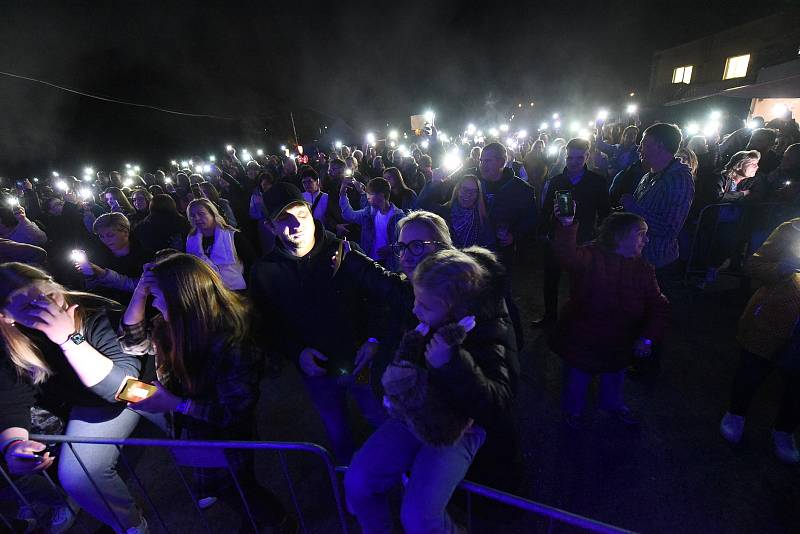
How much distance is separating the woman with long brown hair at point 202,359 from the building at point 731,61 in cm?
1927

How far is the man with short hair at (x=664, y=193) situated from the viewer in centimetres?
335

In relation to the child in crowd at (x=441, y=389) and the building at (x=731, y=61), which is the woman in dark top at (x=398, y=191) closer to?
the child in crowd at (x=441, y=389)

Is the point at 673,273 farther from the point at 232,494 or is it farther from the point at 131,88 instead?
the point at 131,88

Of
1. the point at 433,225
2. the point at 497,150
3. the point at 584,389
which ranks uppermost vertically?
the point at 497,150

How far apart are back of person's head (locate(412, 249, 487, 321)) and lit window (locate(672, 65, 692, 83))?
39.6 metres

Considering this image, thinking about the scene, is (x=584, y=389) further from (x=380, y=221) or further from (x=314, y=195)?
(x=314, y=195)

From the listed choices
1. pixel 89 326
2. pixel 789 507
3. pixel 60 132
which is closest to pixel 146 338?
pixel 89 326

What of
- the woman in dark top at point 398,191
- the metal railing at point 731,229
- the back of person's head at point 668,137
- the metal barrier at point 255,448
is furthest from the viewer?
the woman in dark top at point 398,191

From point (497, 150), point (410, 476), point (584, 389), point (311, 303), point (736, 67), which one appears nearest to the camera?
point (410, 476)

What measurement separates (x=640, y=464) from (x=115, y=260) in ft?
18.8

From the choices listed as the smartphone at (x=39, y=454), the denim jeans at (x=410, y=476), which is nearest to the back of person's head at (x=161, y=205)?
the smartphone at (x=39, y=454)

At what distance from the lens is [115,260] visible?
4.08 m

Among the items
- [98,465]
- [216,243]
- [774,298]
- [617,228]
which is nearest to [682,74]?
[774,298]

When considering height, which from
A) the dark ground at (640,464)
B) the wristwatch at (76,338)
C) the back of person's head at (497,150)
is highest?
the back of person's head at (497,150)
